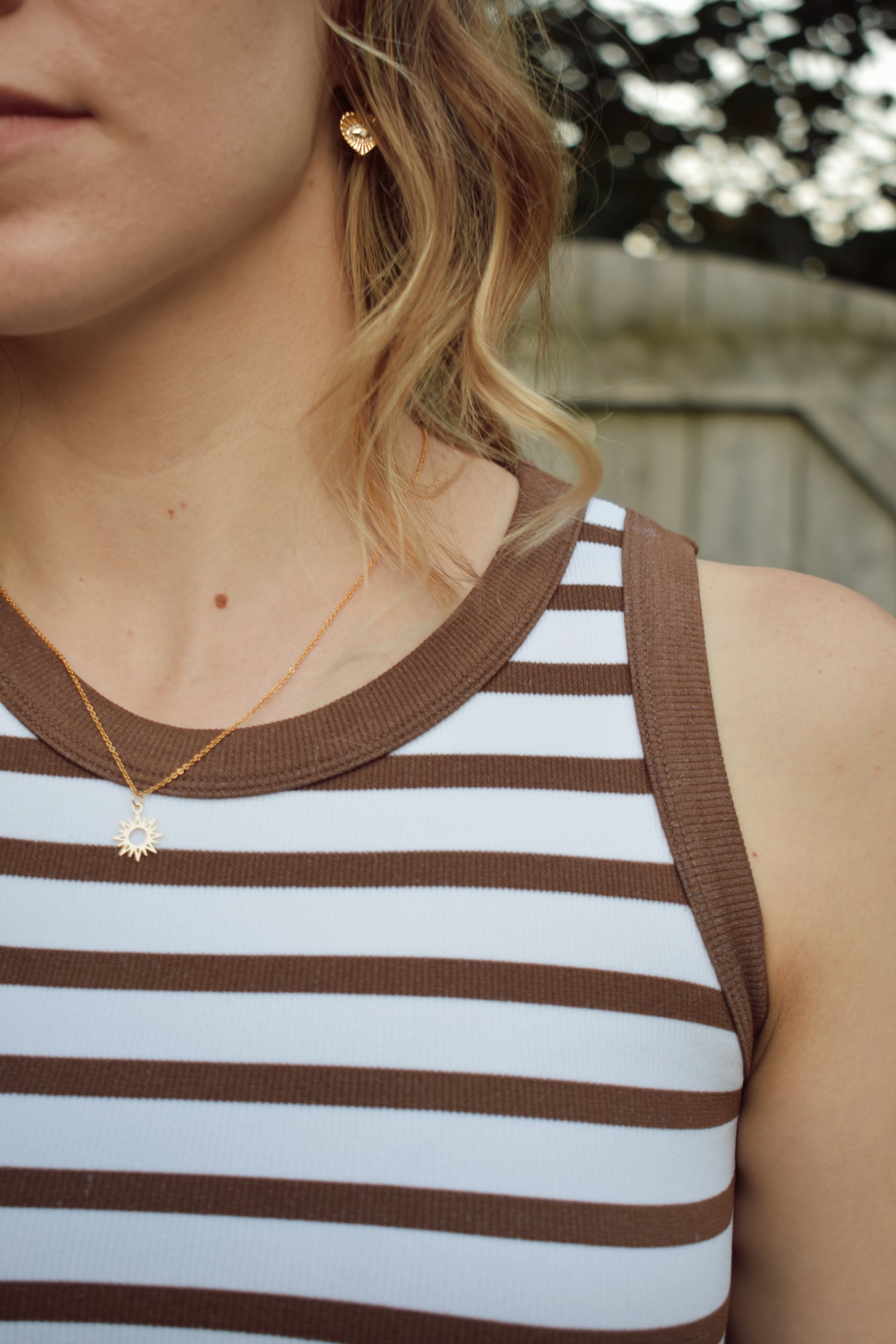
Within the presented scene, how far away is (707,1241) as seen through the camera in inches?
34.8

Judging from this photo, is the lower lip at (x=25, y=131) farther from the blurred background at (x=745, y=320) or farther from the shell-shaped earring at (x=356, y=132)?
the blurred background at (x=745, y=320)

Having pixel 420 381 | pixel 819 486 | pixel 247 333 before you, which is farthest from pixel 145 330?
pixel 819 486

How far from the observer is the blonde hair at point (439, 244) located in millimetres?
1099

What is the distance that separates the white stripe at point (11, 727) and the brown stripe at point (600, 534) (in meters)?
0.53

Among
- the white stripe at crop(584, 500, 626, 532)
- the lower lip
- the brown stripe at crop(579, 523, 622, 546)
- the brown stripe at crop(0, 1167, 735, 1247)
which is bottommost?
the brown stripe at crop(0, 1167, 735, 1247)

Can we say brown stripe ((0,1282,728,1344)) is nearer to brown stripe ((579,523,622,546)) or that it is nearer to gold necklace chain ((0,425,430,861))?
gold necklace chain ((0,425,430,861))

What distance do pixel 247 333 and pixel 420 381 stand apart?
21 cm

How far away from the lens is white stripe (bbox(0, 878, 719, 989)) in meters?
0.88

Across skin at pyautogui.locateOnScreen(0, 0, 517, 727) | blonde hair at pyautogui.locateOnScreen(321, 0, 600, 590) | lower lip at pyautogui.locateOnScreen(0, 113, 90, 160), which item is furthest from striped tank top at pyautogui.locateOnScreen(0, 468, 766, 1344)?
lower lip at pyautogui.locateOnScreen(0, 113, 90, 160)

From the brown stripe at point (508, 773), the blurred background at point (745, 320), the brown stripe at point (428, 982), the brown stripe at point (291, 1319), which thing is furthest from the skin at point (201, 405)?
the blurred background at point (745, 320)

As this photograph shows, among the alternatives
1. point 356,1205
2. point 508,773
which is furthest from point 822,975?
point 356,1205

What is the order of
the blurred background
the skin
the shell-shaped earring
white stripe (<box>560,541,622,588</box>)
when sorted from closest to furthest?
the skin < white stripe (<box>560,541,622,588</box>) < the shell-shaped earring < the blurred background

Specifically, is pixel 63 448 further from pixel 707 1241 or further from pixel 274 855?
pixel 707 1241

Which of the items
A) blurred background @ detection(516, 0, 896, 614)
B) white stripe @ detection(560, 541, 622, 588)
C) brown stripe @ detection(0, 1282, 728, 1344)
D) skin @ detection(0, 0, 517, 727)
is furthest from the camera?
blurred background @ detection(516, 0, 896, 614)
